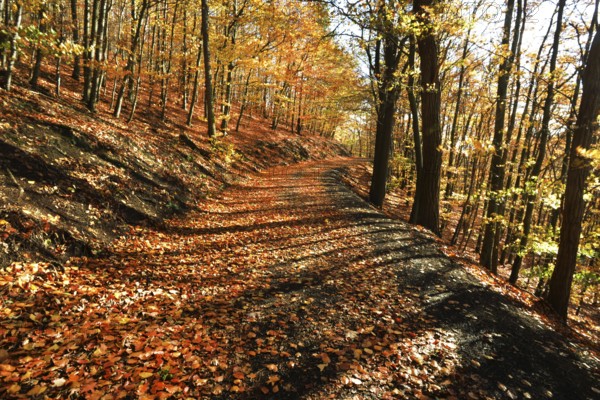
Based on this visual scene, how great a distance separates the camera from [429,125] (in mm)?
9891

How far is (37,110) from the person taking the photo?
29.1ft

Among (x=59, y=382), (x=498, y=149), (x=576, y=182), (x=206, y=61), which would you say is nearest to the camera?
(x=59, y=382)

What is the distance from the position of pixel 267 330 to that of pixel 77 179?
233 inches

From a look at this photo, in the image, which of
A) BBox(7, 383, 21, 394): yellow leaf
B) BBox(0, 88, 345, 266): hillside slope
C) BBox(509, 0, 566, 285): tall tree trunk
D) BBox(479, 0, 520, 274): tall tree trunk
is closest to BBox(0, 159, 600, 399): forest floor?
BBox(7, 383, 21, 394): yellow leaf

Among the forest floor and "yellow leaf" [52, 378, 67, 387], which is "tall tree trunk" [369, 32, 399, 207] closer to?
the forest floor

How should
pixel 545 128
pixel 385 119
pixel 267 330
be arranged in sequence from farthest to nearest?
1. pixel 385 119
2. pixel 545 128
3. pixel 267 330

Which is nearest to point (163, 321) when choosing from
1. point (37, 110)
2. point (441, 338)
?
point (441, 338)

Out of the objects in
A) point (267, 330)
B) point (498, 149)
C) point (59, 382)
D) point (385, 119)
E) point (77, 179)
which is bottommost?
point (59, 382)

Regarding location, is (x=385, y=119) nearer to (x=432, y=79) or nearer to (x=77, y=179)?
(x=432, y=79)

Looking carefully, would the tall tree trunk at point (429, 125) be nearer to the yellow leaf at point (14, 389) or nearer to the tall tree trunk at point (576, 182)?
the tall tree trunk at point (576, 182)

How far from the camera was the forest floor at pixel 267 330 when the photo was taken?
3.58 m

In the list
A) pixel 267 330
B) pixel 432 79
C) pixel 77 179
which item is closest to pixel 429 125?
pixel 432 79

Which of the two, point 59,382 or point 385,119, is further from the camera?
point 385,119

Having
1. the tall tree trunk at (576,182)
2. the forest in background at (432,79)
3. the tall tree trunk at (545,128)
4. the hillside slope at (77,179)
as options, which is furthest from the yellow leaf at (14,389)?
the tall tree trunk at (545,128)
